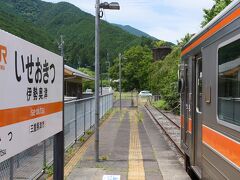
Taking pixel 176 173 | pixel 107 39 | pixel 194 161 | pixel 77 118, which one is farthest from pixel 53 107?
pixel 107 39

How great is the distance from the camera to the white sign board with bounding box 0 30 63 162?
12.2 feet

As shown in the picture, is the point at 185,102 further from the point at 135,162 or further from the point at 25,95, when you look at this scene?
the point at 25,95

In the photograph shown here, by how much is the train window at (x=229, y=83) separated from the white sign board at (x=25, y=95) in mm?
2126

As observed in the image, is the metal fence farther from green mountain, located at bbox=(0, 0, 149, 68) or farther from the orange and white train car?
green mountain, located at bbox=(0, 0, 149, 68)

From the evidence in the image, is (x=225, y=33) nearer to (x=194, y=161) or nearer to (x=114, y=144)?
(x=194, y=161)

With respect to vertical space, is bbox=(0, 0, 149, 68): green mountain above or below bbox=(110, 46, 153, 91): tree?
above

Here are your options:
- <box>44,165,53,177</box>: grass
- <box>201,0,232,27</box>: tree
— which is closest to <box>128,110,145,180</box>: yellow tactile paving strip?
<box>44,165,53,177</box>: grass

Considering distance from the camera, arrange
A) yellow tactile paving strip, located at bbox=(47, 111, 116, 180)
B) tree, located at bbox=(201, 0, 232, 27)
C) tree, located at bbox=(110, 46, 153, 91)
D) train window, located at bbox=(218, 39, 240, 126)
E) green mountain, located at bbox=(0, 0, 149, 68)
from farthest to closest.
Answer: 1. green mountain, located at bbox=(0, 0, 149, 68)
2. tree, located at bbox=(110, 46, 153, 91)
3. tree, located at bbox=(201, 0, 232, 27)
4. yellow tactile paving strip, located at bbox=(47, 111, 116, 180)
5. train window, located at bbox=(218, 39, 240, 126)

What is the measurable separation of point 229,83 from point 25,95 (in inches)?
97.2

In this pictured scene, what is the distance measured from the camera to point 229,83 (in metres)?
5.35

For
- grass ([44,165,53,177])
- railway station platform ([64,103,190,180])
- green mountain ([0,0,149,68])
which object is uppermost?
green mountain ([0,0,149,68])

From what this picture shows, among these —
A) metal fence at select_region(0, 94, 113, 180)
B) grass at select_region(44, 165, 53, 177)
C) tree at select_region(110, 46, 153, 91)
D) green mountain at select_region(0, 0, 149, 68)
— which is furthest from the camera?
green mountain at select_region(0, 0, 149, 68)

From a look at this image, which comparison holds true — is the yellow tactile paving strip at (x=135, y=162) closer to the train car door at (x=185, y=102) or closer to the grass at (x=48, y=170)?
the train car door at (x=185, y=102)

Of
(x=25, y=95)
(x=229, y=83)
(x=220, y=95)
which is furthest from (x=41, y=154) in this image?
(x=25, y=95)
